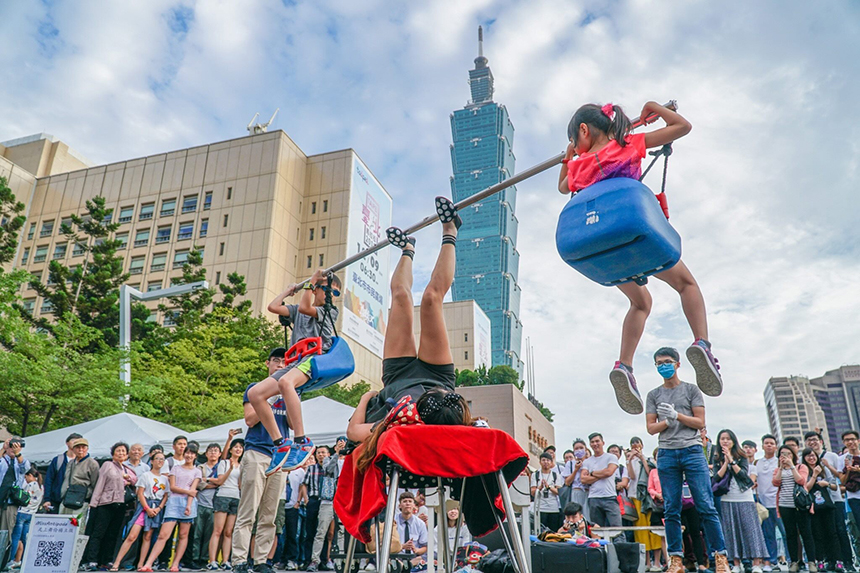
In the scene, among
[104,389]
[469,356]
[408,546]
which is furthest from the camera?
[469,356]

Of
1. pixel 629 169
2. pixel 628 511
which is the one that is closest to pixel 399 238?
pixel 629 169

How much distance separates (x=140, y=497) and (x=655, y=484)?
7.48 meters

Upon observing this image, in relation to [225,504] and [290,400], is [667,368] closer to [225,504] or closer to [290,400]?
[290,400]

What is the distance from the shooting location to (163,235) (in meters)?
56.4

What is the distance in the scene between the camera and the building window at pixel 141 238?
2232 inches

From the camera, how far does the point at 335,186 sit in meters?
55.1

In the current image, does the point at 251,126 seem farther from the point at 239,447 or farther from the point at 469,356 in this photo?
the point at 239,447

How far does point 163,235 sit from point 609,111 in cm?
5830

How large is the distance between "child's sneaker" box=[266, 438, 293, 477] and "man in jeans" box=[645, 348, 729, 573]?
3405 mm

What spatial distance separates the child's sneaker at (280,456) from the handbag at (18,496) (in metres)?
5.50

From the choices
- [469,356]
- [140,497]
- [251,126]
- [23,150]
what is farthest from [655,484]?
[469,356]

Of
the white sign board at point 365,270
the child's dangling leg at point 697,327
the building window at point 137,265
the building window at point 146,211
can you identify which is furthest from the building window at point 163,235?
the child's dangling leg at point 697,327

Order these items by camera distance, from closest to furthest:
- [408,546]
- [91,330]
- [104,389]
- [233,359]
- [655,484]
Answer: [408,546], [655,484], [104,389], [91,330], [233,359]

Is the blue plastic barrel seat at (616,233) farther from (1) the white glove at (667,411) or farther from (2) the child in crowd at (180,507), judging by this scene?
(2) the child in crowd at (180,507)
